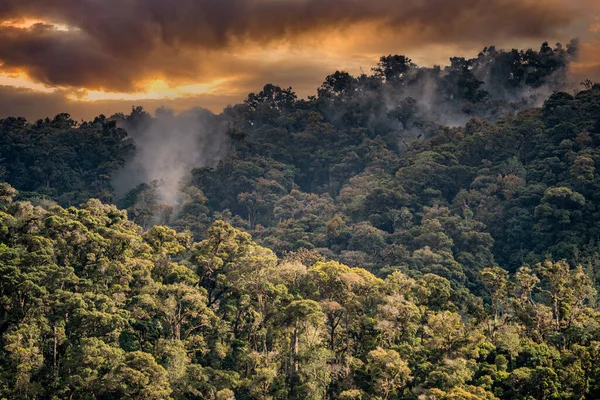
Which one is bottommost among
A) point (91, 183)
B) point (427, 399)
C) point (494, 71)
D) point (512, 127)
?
point (427, 399)

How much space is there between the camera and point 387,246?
71.6 metres

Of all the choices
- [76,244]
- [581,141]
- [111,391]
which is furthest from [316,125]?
[111,391]

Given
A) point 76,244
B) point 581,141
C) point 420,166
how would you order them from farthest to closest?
point 420,166, point 581,141, point 76,244

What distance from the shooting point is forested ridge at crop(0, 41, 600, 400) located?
39.1 meters

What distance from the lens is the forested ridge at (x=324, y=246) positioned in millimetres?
39094

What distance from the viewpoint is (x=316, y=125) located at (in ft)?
362

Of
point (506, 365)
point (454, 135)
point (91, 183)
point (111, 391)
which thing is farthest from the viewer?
point (91, 183)

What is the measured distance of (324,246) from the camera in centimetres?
7550

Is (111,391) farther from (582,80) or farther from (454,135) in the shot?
(582,80)

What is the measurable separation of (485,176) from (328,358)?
45.3 meters

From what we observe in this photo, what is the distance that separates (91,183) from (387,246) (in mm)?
45117

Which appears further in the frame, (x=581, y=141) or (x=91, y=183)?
(x=91, y=183)

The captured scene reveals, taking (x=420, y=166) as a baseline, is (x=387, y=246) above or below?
below

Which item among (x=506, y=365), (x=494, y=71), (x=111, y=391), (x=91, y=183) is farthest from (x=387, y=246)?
(x=494, y=71)
